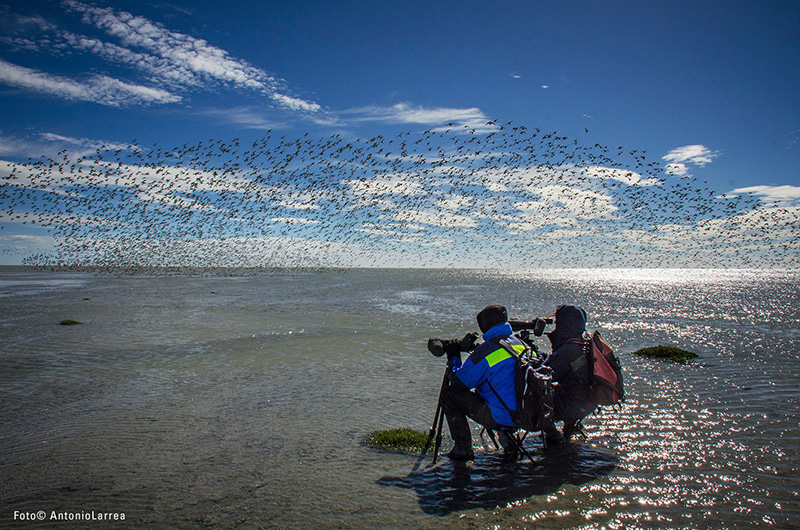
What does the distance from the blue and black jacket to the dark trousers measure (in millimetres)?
152

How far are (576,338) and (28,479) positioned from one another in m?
8.11

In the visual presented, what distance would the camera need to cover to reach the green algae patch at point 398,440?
24.5 feet

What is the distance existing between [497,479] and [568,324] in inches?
100

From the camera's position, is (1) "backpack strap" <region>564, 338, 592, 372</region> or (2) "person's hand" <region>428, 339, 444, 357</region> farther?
(1) "backpack strap" <region>564, 338, 592, 372</region>

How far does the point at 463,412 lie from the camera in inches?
253

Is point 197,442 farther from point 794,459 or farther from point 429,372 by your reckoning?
point 794,459

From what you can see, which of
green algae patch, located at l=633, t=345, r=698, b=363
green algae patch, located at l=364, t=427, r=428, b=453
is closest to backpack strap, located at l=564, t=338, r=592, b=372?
green algae patch, located at l=364, t=427, r=428, b=453

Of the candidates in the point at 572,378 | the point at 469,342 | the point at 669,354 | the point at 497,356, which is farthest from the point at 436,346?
the point at 669,354

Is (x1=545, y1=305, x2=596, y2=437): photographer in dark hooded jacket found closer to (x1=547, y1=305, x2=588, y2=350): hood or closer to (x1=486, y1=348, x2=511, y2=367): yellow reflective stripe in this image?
(x1=547, y1=305, x2=588, y2=350): hood

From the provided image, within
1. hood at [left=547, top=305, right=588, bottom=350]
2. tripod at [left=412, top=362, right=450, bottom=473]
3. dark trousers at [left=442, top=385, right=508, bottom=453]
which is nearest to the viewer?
dark trousers at [left=442, top=385, right=508, bottom=453]

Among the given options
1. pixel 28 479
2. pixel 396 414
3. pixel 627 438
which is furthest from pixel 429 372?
pixel 28 479

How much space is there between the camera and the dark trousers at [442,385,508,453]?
6207 millimetres

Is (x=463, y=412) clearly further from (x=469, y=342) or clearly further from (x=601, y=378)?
(x=601, y=378)

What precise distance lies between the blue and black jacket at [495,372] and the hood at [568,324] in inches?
50.0
